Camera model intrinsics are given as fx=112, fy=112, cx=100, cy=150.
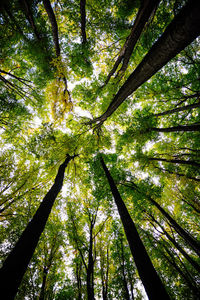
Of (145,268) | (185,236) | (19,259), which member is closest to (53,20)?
(19,259)

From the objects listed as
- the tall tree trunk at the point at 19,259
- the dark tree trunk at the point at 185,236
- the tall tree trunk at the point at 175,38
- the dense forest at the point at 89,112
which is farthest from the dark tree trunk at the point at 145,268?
the dark tree trunk at the point at 185,236

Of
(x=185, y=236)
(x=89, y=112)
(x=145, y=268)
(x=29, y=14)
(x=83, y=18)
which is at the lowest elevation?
(x=145, y=268)

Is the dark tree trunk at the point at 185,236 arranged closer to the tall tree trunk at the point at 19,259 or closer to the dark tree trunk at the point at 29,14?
the tall tree trunk at the point at 19,259

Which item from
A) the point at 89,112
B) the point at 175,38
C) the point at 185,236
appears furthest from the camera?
the point at 89,112

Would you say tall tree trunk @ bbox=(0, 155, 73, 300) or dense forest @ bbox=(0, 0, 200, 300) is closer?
tall tree trunk @ bbox=(0, 155, 73, 300)

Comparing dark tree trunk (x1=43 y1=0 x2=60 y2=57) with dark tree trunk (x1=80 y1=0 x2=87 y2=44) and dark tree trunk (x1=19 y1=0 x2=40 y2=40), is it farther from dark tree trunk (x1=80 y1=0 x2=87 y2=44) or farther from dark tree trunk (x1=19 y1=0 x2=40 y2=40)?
dark tree trunk (x1=80 y1=0 x2=87 y2=44)

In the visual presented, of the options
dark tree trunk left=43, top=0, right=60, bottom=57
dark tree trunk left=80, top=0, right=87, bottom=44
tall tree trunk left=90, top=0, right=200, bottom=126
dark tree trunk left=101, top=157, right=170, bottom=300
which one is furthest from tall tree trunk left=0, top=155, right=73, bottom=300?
dark tree trunk left=80, top=0, right=87, bottom=44

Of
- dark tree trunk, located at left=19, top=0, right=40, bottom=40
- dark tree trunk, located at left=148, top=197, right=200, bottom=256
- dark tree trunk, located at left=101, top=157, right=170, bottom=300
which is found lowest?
dark tree trunk, located at left=101, top=157, right=170, bottom=300

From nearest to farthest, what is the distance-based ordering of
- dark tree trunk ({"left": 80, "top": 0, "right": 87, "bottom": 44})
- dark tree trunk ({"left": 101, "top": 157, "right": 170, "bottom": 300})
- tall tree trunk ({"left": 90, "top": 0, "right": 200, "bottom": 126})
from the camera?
tall tree trunk ({"left": 90, "top": 0, "right": 200, "bottom": 126})
dark tree trunk ({"left": 101, "top": 157, "right": 170, "bottom": 300})
dark tree trunk ({"left": 80, "top": 0, "right": 87, "bottom": 44})

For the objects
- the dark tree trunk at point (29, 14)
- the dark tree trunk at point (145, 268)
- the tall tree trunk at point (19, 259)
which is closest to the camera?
the tall tree trunk at point (19, 259)

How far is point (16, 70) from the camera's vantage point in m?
6.30

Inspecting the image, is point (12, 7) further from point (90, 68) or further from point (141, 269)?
point (141, 269)

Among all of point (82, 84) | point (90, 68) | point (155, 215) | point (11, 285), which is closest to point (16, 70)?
point (82, 84)

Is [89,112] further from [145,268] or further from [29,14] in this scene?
[145,268]
